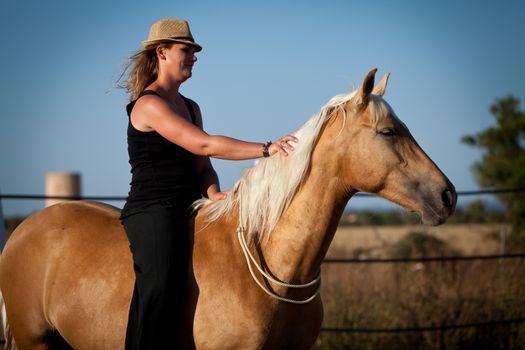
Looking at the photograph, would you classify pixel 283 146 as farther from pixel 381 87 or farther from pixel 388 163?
pixel 381 87

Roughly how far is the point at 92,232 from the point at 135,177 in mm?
486

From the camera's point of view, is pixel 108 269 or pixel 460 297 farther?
pixel 460 297

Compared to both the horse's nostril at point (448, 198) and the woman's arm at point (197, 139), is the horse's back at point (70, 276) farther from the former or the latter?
the horse's nostril at point (448, 198)

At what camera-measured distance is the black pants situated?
9.15 ft

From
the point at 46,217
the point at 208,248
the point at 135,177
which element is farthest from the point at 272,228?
the point at 46,217

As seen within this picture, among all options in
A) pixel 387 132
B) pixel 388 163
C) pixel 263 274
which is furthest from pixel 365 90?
pixel 263 274

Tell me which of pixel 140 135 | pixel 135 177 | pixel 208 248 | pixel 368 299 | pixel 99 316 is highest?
pixel 140 135

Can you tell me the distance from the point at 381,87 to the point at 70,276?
1914mm

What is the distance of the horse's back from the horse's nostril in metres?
1.55

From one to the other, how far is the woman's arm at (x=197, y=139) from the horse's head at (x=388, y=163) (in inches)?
11.4

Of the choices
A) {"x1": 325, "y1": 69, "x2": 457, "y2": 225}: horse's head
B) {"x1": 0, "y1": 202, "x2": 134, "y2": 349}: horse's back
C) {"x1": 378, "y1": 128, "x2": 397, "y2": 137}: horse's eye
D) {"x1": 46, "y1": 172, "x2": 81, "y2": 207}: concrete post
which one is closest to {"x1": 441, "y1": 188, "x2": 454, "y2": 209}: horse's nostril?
{"x1": 325, "y1": 69, "x2": 457, "y2": 225}: horse's head

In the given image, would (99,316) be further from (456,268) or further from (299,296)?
(456,268)

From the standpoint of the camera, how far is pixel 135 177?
3.08 metres

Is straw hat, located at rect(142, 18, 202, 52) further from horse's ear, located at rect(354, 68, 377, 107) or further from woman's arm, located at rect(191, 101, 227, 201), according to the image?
horse's ear, located at rect(354, 68, 377, 107)
